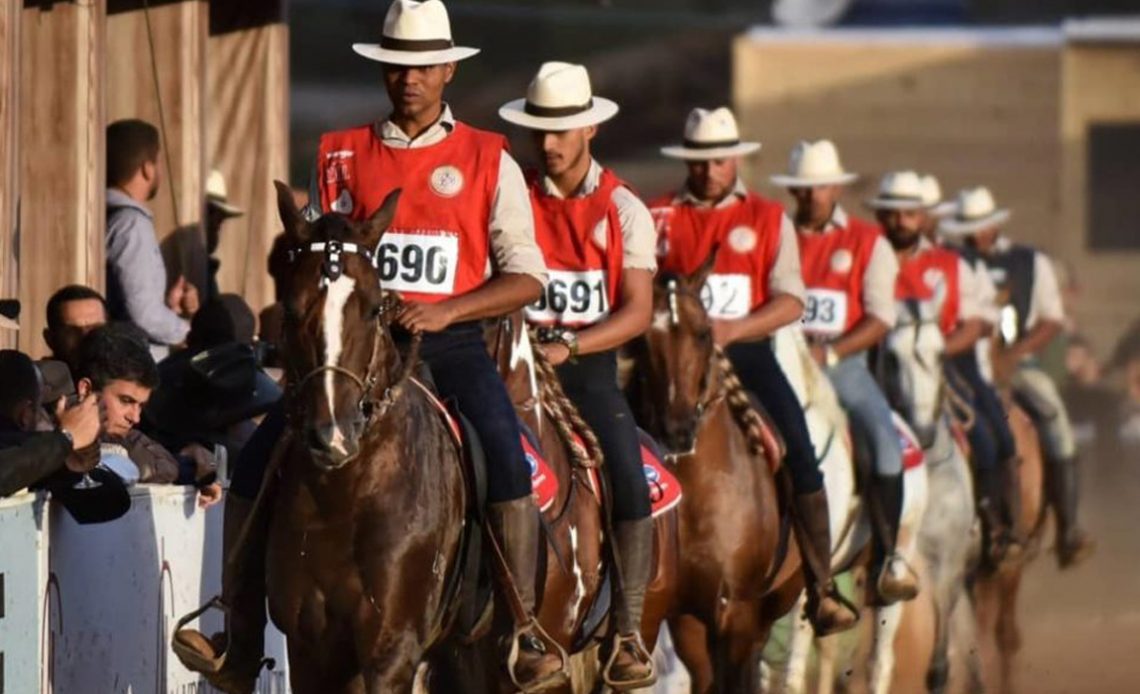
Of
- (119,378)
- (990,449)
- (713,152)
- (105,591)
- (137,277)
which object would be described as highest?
(713,152)

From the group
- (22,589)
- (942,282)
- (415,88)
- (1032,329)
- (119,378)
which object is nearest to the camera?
(22,589)

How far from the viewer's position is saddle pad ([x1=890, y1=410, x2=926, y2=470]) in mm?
17266

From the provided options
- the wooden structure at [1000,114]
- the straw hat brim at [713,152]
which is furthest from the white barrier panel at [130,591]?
the wooden structure at [1000,114]

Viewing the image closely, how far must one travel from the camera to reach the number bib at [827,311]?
17.5 meters

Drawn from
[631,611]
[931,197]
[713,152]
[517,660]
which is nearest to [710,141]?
[713,152]

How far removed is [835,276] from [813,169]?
0.88 m

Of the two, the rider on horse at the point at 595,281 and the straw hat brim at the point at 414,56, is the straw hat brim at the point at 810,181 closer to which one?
the rider on horse at the point at 595,281

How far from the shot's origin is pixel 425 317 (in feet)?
32.9

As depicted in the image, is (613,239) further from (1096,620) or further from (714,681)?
(1096,620)

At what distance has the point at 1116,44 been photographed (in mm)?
36156

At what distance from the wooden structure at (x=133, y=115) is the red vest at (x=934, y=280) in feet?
16.0

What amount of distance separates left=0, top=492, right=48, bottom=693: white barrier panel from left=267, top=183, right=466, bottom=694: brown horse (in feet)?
2.44

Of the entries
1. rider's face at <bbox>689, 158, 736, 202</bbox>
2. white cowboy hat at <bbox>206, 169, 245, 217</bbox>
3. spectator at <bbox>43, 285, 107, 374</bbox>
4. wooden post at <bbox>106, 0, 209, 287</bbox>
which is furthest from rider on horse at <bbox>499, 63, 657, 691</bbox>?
white cowboy hat at <bbox>206, 169, 245, 217</bbox>

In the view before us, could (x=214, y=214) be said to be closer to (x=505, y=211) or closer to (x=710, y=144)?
(x=710, y=144)
